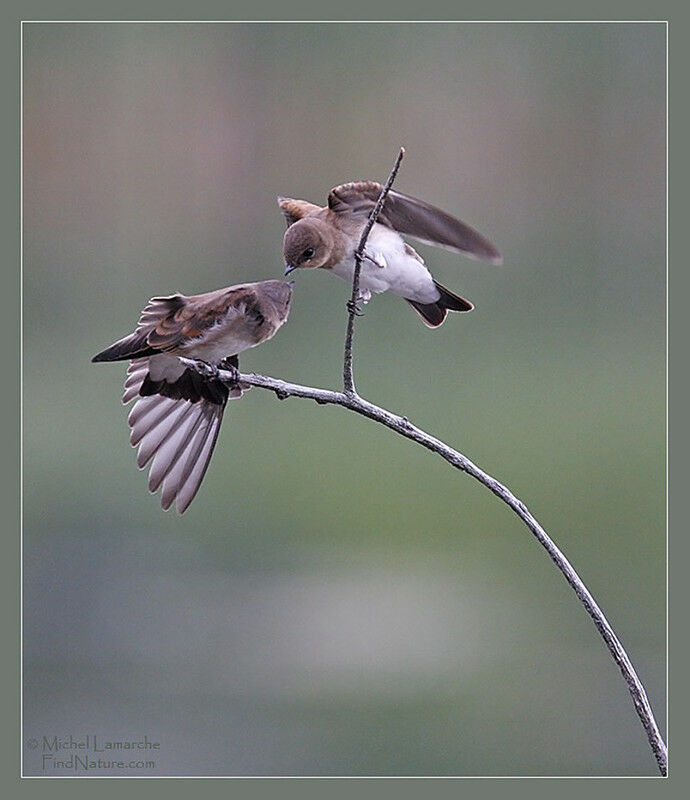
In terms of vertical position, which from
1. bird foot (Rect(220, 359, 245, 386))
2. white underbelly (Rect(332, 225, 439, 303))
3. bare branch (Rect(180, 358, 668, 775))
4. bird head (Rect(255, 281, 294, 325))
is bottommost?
bare branch (Rect(180, 358, 668, 775))

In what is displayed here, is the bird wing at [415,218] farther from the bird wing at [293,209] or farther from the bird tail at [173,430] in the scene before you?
the bird tail at [173,430]

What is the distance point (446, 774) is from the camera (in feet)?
8.63

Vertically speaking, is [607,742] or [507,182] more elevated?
[507,182]

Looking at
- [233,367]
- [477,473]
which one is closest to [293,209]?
[233,367]

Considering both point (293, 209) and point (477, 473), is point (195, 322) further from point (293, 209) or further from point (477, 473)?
point (477, 473)

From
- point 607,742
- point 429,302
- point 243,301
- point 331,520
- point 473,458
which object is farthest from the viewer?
point 331,520

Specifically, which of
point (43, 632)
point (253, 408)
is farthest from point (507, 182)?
point (43, 632)

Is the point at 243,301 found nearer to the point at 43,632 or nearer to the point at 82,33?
the point at 82,33

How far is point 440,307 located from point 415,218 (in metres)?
0.21

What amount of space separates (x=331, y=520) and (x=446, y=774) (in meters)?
1.31

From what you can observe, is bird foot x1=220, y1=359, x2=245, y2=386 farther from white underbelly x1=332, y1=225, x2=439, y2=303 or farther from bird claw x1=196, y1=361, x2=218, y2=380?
white underbelly x1=332, y1=225, x2=439, y2=303

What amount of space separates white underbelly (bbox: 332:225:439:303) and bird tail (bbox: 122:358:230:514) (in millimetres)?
285

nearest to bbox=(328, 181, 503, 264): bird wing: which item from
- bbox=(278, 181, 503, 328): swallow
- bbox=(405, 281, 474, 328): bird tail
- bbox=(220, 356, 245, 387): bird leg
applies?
bbox=(278, 181, 503, 328): swallow

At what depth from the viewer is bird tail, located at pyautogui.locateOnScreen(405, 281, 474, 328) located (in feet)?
7.63
